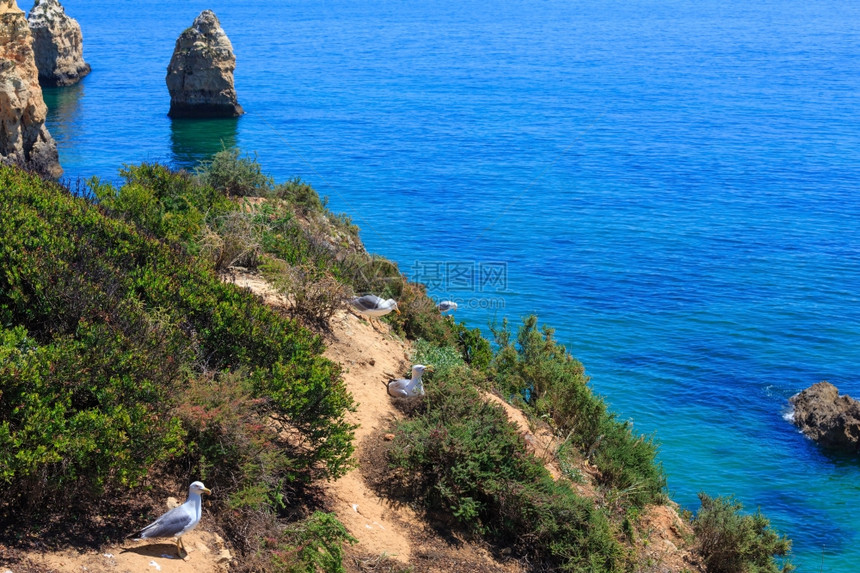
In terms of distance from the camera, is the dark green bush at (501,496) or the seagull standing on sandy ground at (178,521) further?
the dark green bush at (501,496)

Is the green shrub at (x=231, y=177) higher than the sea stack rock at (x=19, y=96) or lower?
lower

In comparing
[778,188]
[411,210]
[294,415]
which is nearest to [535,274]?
[411,210]

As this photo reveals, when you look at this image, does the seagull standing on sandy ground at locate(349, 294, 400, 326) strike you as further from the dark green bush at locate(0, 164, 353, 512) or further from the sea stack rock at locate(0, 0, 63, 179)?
the sea stack rock at locate(0, 0, 63, 179)

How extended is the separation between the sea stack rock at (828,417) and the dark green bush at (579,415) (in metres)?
11.5

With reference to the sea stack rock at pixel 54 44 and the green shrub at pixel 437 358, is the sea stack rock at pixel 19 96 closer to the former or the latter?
the green shrub at pixel 437 358

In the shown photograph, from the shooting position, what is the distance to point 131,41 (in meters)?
114

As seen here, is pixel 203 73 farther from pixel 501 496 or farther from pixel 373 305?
pixel 501 496

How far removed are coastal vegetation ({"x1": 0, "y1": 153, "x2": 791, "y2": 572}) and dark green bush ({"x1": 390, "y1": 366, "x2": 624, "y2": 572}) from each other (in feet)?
0.10

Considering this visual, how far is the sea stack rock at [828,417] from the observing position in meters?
25.7

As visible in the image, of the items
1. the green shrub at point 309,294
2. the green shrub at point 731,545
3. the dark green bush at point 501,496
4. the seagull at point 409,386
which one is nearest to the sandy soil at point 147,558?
the dark green bush at point 501,496

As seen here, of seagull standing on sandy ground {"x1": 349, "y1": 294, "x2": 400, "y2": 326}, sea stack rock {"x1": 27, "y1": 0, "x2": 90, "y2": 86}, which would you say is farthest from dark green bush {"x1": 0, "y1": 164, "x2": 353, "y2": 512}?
sea stack rock {"x1": 27, "y1": 0, "x2": 90, "y2": 86}

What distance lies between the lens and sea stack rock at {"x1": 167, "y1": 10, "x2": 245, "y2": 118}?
213 feet

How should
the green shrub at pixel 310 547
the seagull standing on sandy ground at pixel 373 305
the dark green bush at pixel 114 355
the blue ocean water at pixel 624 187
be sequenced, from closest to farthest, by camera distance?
the dark green bush at pixel 114 355
the green shrub at pixel 310 547
the seagull standing on sandy ground at pixel 373 305
the blue ocean water at pixel 624 187

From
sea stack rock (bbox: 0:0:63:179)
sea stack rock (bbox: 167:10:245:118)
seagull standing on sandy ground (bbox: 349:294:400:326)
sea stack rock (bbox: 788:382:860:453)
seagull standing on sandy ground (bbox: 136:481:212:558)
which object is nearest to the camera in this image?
seagull standing on sandy ground (bbox: 136:481:212:558)
